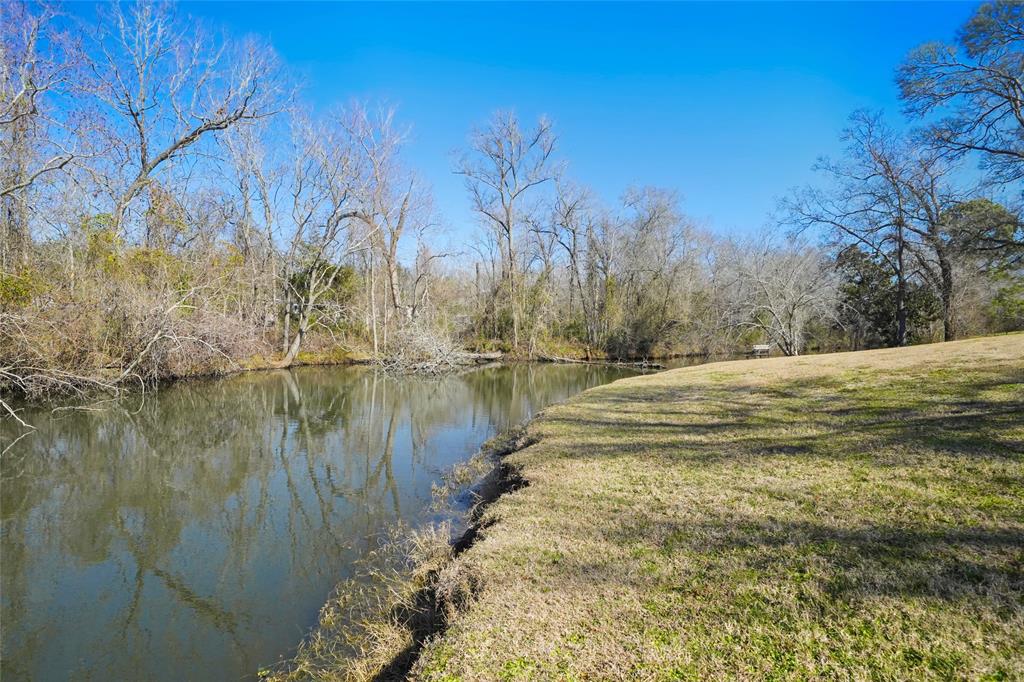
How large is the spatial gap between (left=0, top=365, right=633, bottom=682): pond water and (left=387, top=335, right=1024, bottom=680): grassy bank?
1.94 meters

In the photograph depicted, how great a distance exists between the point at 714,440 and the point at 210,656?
6341mm

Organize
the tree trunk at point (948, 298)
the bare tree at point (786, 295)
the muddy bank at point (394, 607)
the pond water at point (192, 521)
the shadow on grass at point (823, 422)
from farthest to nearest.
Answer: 1. the bare tree at point (786, 295)
2. the tree trunk at point (948, 298)
3. the shadow on grass at point (823, 422)
4. the pond water at point (192, 521)
5. the muddy bank at point (394, 607)

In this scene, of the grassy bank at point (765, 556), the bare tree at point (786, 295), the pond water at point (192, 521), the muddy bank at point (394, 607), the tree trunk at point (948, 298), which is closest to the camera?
the grassy bank at point (765, 556)

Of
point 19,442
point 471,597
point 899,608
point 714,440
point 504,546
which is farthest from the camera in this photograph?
point 19,442

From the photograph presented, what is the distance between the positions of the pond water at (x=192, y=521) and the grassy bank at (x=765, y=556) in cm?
194

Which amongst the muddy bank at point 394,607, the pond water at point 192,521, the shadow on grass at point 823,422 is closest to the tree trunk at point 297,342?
the pond water at point 192,521

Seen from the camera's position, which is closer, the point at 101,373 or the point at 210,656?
the point at 210,656

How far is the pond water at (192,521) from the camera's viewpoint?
4023 millimetres

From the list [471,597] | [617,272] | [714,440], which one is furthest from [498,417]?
[617,272]

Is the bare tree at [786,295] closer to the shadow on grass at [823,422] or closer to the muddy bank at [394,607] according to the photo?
the shadow on grass at [823,422]

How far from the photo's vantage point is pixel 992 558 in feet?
10.8

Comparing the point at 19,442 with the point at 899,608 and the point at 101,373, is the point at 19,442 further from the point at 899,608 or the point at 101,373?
the point at 899,608

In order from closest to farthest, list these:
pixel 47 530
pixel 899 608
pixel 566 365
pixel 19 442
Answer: pixel 899 608 → pixel 47 530 → pixel 19 442 → pixel 566 365

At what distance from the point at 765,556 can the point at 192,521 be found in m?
6.73
